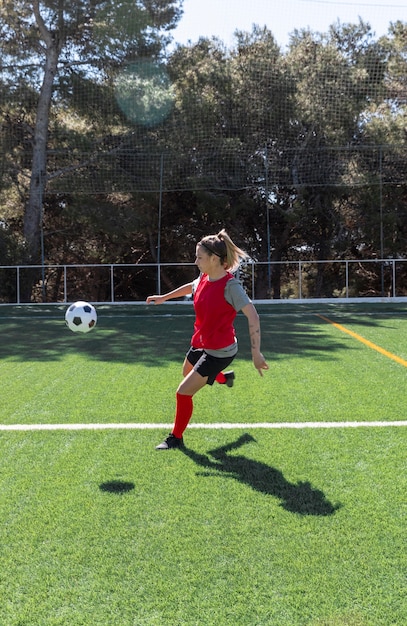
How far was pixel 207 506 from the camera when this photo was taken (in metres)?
3.54

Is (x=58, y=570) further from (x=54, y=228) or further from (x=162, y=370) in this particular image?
(x=54, y=228)

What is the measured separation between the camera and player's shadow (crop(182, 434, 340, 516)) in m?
3.52

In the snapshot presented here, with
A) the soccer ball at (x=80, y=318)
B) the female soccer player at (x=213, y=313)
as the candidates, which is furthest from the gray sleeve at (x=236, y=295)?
the soccer ball at (x=80, y=318)

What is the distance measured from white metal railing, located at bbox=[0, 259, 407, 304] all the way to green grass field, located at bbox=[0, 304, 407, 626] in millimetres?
16082

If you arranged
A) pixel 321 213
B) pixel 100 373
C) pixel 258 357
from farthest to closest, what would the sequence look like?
1. pixel 321 213
2. pixel 100 373
3. pixel 258 357

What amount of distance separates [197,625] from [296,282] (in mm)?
24496

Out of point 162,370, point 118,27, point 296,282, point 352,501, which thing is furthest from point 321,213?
point 352,501

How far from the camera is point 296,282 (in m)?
26.5

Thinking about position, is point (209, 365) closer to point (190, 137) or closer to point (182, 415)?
point (182, 415)

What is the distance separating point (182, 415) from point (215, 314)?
2.57 ft

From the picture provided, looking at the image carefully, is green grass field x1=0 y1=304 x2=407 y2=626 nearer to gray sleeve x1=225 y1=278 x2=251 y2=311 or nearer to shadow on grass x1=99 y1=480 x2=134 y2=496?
shadow on grass x1=99 y1=480 x2=134 y2=496

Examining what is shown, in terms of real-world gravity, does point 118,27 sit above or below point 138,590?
above

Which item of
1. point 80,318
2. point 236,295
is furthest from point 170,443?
point 80,318

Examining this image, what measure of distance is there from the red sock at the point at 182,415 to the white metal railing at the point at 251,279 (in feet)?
59.5
